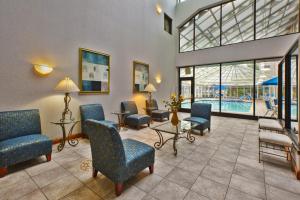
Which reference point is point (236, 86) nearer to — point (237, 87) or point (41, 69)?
point (237, 87)

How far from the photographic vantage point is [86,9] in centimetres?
393

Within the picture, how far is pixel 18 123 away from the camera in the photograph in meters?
2.59

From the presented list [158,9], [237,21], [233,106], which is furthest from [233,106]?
[158,9]

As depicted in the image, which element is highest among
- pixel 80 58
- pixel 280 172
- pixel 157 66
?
pixel 157 66

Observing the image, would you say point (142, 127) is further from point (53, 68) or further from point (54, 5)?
point (54, 5)

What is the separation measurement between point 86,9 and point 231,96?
724cm

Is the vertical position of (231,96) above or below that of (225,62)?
below

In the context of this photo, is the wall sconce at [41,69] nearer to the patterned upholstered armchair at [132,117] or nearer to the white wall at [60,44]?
the white wall at [60,44]

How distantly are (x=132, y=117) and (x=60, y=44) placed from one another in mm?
2869

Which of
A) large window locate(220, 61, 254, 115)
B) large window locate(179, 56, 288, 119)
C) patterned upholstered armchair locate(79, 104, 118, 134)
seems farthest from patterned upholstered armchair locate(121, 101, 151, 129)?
large window locate(220, 61, 254, 115)

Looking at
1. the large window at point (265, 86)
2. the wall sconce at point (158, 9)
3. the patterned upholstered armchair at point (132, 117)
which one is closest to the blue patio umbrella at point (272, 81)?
the large window at point (265, 86)

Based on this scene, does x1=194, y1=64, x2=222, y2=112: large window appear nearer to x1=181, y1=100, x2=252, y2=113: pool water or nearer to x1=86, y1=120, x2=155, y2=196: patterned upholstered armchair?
x1=181, y1=100, x2=252, y2=113: pool water

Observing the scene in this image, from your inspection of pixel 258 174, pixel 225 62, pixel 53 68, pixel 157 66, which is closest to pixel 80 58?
pixel 53 68

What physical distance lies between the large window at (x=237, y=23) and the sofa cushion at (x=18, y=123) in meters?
7.75
